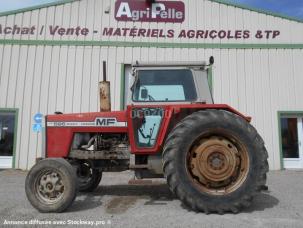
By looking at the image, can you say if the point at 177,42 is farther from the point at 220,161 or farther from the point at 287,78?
the point at 220,161

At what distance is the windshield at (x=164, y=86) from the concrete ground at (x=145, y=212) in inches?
74.0

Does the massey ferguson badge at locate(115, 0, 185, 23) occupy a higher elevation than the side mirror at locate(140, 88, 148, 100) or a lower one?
higher

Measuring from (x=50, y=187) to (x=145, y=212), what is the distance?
1592 mm

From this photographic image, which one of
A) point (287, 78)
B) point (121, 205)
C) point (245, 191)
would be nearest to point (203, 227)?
point (245, 191)

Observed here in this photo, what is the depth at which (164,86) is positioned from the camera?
5.95 metres

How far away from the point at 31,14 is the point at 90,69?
129 inches

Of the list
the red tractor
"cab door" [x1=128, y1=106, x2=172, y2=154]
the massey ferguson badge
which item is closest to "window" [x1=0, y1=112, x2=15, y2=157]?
the massey ferguson badge

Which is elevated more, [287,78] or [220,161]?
[287,78]

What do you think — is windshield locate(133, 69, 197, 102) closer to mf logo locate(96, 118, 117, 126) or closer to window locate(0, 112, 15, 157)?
mf logo locate(96, 118, 117, 126)

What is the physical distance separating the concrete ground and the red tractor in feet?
0.88

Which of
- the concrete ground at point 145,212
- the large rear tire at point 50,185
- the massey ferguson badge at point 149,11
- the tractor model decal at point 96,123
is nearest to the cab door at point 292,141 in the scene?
the massey ferguson badge at point 149,11

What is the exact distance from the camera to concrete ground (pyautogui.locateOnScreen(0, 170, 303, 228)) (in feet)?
15.4

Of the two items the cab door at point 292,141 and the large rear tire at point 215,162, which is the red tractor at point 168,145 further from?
the cab door at point 292,141

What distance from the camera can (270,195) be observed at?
270 inches
